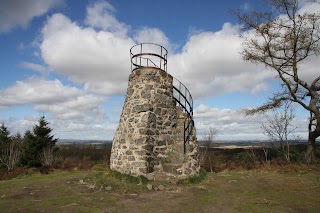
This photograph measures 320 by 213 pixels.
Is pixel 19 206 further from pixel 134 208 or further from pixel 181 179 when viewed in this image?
pixel 181 179

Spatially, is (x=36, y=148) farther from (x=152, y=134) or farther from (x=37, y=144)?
(x=152, y=134)

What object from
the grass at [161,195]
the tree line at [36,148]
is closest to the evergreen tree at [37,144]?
the tree line at [36,148]

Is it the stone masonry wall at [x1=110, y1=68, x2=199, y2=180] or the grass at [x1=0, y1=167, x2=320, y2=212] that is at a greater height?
the stone masonry wall at [x1=110, y1=68, x2=199, y2=180]

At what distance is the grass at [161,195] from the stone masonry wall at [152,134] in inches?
28.5

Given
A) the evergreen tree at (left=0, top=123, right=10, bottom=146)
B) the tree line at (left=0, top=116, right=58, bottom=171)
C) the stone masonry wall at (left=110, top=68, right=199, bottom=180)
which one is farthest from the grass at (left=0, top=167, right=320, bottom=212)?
the evergreen tree at (left=0, top=123, right=10, bottom=146)

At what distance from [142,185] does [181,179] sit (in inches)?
84.0

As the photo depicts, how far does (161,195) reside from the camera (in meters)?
10.1

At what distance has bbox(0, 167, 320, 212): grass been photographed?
27.1 feet

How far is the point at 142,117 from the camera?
39.7 ft

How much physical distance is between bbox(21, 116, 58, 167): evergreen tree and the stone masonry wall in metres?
20.1

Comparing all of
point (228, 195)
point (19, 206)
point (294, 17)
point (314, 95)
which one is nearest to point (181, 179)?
point (228, 195)

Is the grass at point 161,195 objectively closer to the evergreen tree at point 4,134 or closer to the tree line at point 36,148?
the tree line at point 36,148

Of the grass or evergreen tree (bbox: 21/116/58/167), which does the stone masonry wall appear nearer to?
the grass

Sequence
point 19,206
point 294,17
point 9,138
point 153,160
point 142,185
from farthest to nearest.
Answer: point 9,138
point 294,17
point 153,160
point 142,185
point 19,206
